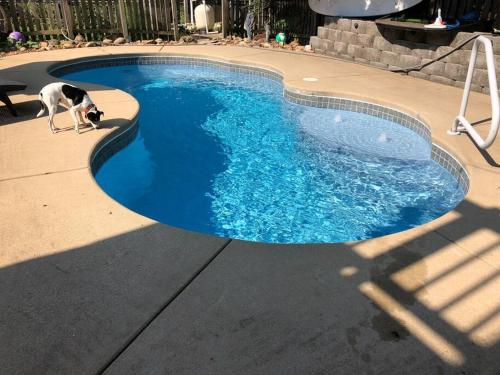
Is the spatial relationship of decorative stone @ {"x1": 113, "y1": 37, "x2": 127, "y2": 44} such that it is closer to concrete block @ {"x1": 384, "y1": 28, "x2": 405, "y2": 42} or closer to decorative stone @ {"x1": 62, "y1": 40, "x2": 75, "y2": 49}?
decorative stone @ {"x1": 62, "y1": 40, "x2": 75, "y2": 49}

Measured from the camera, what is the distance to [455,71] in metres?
7.52

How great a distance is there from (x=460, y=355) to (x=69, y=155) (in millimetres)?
4045

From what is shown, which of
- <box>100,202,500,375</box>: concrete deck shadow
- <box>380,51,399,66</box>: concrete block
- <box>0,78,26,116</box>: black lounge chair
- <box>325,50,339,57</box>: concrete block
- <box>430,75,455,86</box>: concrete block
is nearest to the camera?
<box>100,202,500,375</box>: concrete deck shadow

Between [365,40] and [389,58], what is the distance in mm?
834

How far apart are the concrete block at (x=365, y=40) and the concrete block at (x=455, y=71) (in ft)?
6.88

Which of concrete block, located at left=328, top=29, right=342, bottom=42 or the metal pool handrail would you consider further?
concrete block, located at left=328, top=29, right=342, bottom=42

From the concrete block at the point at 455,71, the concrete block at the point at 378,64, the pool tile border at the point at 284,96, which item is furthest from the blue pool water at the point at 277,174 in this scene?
the concrete block at the point at 378,64

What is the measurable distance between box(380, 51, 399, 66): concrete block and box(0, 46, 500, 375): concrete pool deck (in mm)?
5828

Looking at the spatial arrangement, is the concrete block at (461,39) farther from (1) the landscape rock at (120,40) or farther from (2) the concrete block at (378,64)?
(1) the landscape rock at (120,40)

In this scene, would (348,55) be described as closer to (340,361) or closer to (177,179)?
(177,179)

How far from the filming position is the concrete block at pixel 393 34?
336 inches

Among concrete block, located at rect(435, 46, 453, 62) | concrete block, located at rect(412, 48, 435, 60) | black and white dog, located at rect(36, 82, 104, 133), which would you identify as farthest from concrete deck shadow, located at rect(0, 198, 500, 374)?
concrete block, located at rect(412, 48, 435, 60)

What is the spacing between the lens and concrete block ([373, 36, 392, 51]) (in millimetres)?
8789

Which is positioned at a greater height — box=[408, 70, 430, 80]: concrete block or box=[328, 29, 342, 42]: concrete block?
box=[328, 29, 342, 42]: concrete block
